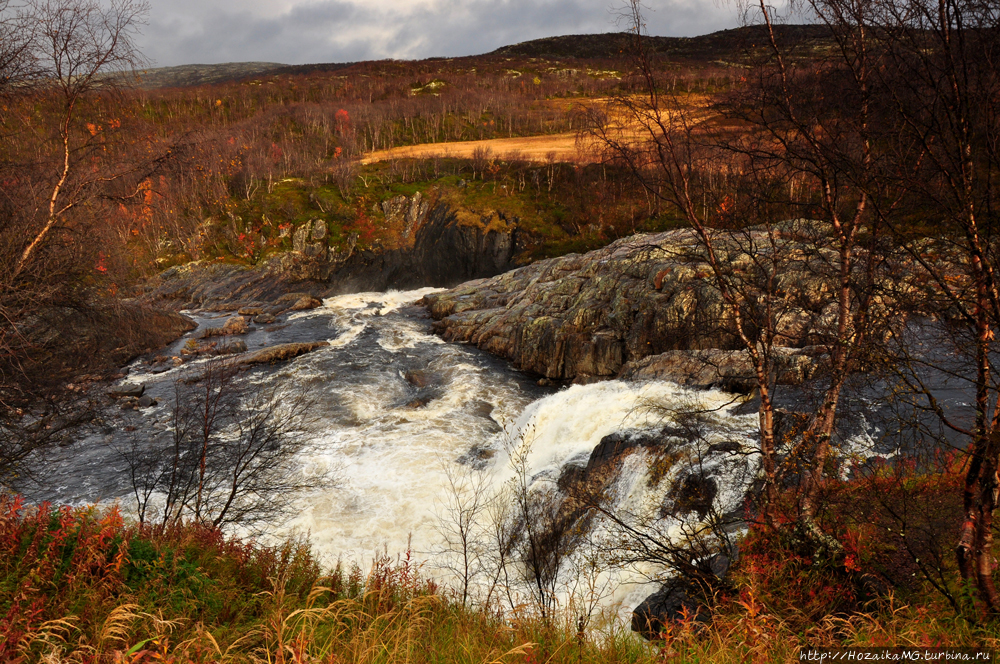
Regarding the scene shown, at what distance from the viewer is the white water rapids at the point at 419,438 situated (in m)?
13.5

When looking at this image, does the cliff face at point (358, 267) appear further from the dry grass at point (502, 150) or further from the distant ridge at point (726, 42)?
the distant ridge at point (726, 42)

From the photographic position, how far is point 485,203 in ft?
202

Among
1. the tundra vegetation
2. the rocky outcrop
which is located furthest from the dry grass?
the tundra vegetation

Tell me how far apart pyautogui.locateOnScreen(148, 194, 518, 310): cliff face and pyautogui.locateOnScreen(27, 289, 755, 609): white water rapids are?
26.3m

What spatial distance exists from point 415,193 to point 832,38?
62.6 m

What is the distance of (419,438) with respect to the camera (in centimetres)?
1906

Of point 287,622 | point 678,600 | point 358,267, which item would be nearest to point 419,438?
point 678,600

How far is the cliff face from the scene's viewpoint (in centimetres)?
5381

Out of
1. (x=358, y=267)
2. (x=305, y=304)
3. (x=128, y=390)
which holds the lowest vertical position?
(x=128, y=390)

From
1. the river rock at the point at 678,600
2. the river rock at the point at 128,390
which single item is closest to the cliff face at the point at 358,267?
A: the river rock at the point at 128,390

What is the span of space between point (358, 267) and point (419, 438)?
42.8m

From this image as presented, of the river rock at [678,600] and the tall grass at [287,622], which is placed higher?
the tall grass at [287,622]

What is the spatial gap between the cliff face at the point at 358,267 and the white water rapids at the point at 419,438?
86.2 ft

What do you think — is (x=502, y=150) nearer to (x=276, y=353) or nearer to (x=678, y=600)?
(x=276, y=353)
